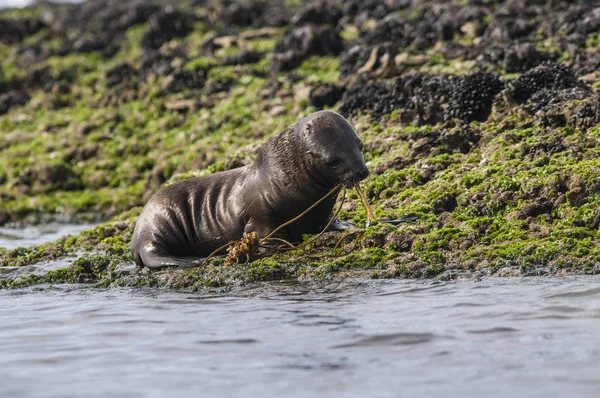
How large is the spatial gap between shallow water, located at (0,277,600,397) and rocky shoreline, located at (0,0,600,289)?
824mm

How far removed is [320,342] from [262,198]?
3.60 metres

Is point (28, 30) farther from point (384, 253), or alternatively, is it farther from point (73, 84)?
point (384, 253)

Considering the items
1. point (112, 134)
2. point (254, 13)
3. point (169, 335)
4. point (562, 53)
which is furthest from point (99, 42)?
point (169, 335)

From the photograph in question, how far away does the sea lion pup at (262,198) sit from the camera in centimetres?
969

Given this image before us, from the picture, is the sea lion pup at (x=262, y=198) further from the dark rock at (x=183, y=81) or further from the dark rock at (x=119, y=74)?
the dark rock at (x=119, y=74)

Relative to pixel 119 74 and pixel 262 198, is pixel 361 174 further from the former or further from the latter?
pixel 119 74

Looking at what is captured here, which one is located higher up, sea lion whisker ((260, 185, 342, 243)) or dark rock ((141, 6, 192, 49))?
dark rock ((141, 6, 192, 49))

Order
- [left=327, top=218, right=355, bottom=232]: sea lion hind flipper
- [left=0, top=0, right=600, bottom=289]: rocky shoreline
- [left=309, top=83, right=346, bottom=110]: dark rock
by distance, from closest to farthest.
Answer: [left=0, top=0, right=600, bottom=289]: rocky shoreline < [left=327, top=218, right=355, bottom=232]: sea lion hind flipper < [left=309, top=83, right=346, bottom=110]: dark rock

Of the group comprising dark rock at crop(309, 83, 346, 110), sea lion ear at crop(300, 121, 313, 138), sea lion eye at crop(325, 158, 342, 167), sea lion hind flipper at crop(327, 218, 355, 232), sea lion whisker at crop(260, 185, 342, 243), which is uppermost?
sea lion ear at crop(300, 121, 313, 138)


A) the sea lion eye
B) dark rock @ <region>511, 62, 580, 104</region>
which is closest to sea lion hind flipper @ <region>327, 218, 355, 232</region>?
the sea lion eye

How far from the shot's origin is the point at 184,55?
26.3 meters

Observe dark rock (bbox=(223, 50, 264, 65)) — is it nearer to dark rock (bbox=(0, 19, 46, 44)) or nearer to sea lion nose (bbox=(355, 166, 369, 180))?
sea lion nose (bbox=(355, 166, 369, 180))

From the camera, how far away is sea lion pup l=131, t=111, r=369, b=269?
9.69 metres

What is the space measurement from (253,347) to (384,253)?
3.07 m
